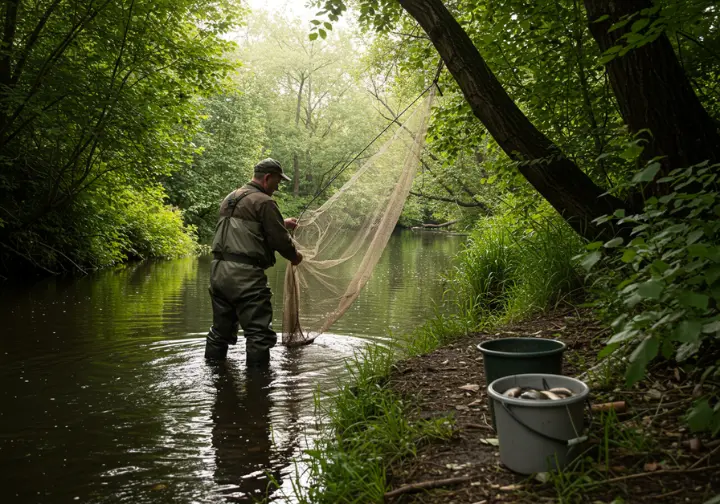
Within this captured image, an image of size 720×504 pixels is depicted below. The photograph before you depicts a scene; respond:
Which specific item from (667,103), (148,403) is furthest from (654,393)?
(148,403)

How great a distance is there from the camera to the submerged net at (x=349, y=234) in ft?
17.0

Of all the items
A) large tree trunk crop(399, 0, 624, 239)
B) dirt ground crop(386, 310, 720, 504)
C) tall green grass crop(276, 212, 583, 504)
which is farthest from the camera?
large tree trunk crop(399, 0, 624, 239)

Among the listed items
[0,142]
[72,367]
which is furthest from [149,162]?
[72,367]

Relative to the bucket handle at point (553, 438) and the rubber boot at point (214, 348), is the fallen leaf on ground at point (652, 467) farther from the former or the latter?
the rubber boot at point (214, 348)

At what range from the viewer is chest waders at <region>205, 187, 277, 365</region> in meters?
5.23

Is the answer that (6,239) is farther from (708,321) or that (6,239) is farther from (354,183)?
(708,321)

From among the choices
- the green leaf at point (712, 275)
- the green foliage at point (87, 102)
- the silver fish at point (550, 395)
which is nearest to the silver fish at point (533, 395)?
the silver fish at point (550, 395)

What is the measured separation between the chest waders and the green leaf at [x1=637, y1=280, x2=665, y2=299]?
3826 millimetres

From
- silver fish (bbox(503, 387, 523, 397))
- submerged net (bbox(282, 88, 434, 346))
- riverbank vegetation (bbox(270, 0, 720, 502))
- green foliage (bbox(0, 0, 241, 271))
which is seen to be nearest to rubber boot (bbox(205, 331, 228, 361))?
submerged net (bbox(282, 88, 434, 346))

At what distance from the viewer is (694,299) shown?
1856 mm

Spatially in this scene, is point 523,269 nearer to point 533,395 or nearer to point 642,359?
point 533,395

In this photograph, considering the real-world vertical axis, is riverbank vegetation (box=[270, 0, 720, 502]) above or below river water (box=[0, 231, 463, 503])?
above

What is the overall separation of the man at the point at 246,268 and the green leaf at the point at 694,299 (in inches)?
152

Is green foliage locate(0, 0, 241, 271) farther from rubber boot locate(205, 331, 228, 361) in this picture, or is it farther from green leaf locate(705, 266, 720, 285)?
green leaf locate(705, 266, 720, 285)
